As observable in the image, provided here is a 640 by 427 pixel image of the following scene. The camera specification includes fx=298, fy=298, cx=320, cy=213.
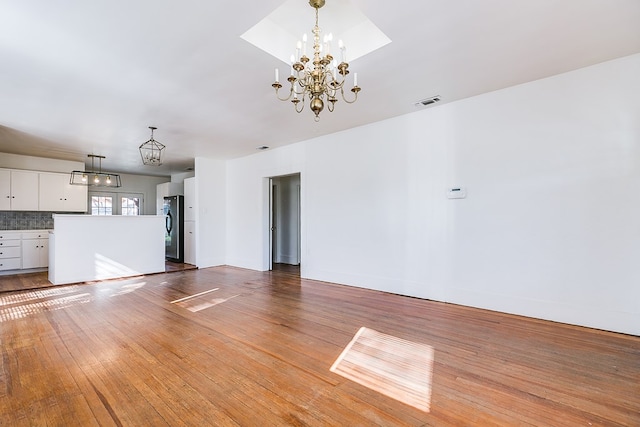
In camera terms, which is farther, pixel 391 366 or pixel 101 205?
pixel 101 205

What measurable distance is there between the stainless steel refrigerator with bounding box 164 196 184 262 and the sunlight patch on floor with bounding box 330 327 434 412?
6.45m

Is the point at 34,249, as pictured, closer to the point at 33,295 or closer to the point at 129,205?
the point at 33,295

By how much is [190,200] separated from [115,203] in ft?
10.8

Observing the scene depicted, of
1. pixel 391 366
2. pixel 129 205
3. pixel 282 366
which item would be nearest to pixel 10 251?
pixel 129 205

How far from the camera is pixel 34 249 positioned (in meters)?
6.46

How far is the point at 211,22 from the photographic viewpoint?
2268 mm

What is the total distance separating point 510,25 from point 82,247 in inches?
276

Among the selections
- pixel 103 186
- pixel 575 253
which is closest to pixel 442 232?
pixel 575 253

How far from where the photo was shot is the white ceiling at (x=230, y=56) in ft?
7.12

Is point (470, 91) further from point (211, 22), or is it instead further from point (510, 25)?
point (211, 22)

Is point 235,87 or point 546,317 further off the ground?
point 235,87

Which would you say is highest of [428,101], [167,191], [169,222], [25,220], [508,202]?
[428,101]

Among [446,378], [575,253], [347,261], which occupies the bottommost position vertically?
[446,378]

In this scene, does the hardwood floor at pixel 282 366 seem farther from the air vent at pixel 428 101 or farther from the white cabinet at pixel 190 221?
the white cabinet at pixel 190 221
